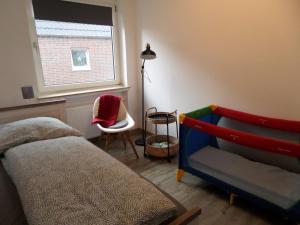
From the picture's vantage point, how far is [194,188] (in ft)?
7.01

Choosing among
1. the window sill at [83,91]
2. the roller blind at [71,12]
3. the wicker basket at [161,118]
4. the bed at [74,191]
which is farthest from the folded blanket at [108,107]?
the bed at [74,191]

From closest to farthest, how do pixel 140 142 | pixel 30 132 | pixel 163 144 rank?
1. pixel 30 132
2. pixel 163 144
3. pixel 140 142

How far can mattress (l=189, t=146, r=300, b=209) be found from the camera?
1613 millimetres

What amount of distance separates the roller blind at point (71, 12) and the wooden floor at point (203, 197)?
1.90 metres

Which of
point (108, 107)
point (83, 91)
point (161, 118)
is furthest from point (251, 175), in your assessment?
point (83, 91)

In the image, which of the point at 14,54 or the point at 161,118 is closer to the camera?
the point at 14,54

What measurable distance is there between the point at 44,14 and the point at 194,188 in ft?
8.47

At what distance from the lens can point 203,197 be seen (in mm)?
2008

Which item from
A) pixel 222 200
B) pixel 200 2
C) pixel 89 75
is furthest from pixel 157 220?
pixel 89 75

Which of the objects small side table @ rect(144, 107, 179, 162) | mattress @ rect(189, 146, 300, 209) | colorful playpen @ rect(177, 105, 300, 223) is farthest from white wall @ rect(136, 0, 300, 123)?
mattress @ rect(189, 146, 300, 209)

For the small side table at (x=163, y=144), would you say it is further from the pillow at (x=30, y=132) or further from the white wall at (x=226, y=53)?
the pillow at (x=30, y=132)

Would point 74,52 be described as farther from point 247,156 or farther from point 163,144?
point 247,156

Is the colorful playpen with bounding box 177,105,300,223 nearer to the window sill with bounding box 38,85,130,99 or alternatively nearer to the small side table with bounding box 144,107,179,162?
the small side table with bounding box 144,107,179,162

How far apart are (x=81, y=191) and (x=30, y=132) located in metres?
0.99
